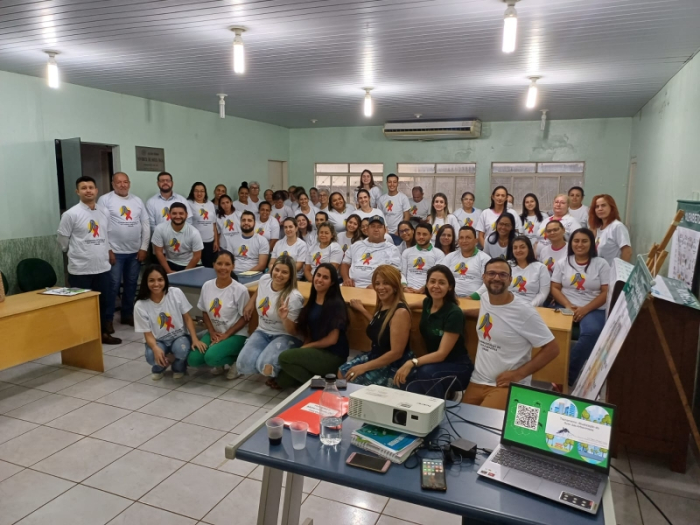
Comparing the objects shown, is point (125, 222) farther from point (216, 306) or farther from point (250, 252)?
point (216, 306)

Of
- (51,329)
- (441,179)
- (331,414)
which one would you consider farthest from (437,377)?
(441,179)

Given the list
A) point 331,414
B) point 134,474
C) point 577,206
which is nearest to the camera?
point 331,414

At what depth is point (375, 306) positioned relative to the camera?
3932mm

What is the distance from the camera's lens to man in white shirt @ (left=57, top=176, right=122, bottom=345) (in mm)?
4961

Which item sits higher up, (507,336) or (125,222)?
(125,222)

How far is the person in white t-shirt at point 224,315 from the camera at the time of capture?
414 centimetres

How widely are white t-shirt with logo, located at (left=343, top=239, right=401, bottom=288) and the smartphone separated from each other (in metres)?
3.29

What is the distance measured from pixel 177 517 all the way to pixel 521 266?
3252 mm

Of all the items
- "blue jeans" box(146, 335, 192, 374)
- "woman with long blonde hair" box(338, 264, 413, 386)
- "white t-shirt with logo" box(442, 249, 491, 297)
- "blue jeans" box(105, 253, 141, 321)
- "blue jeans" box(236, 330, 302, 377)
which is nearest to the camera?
"woman with long blonde hair" box(338, 264, 413, 386)

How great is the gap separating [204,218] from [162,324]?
2.93 meters

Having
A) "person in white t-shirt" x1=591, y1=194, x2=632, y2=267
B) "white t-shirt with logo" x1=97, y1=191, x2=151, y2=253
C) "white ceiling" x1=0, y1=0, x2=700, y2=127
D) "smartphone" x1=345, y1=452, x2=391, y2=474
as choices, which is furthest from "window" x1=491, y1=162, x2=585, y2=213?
"smartphone" x1=345, y1=452, x2=391, y2=474

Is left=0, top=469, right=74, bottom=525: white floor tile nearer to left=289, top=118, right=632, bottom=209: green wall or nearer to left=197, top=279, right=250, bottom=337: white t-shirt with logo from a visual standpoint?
left=197, top=279, right=250, bottom=337: white t-shirt with logo

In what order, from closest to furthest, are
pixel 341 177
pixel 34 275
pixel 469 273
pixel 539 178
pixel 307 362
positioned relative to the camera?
pixel 307 362, pixel 469 273, pixel 34 275, pixel 539 178, pixel 341 177

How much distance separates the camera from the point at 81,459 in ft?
9.78
